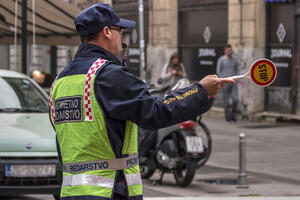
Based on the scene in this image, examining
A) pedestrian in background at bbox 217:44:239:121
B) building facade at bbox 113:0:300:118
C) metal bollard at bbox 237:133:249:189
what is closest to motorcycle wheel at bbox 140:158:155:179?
metal bollard at bbox 237:133:249:189

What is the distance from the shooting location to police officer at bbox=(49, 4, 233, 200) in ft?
11.2

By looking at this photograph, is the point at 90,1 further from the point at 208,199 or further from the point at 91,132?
the point at 91,132

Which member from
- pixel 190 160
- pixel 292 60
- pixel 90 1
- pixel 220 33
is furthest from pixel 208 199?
pixel 220 33

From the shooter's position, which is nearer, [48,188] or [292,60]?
[48,188]

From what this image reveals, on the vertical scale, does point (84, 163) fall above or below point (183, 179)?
above

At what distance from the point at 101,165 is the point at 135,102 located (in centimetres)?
31

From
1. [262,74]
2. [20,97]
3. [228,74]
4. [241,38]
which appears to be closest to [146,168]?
[20,97]

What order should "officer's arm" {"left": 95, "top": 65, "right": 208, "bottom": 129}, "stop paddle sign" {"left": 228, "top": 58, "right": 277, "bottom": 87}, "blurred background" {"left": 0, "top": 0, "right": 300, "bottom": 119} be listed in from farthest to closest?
"blurred background" {"left": 0, "top": 0, "right": 300, "bottom": 119} < "stop paddle sign" {"left": 228, "top": 58, "right": 277, "bottom": 87} < "officer's arm" {"left": 95, "top": 65, "right": 208, "bottom": 129}

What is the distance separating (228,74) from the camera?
1841cm

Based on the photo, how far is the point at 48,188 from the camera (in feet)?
Result: 25.9

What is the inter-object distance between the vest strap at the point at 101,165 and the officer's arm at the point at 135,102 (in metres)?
0.20

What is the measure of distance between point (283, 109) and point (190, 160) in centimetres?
938

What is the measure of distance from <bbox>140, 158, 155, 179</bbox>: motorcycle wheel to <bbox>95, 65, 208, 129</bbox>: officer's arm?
6646 millimetres

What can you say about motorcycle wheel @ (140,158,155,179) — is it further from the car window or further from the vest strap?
the vest strap
